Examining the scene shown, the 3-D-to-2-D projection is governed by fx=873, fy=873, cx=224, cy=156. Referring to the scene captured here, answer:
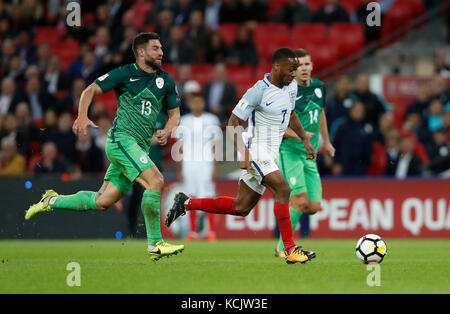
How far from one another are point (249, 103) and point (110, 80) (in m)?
1.56

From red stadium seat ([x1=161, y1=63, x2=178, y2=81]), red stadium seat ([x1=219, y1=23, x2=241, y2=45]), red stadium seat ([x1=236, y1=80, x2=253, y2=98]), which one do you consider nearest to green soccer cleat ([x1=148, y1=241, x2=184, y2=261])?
red stadium seat ([x1=236, y1=80, x2=253, y2=98])

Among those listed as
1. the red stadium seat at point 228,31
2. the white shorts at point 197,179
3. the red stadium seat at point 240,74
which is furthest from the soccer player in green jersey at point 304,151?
the red stadium seat at point 228,31

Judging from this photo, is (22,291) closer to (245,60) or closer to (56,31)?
(245,60)

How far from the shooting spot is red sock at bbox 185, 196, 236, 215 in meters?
10.1

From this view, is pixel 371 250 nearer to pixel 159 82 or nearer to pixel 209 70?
pixel 159 82

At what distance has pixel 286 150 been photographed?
1127 cm

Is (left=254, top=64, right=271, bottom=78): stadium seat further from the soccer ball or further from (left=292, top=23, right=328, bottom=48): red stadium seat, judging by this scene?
the soccer ball

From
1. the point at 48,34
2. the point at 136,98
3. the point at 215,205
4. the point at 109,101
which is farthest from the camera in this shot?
the point at 48,34

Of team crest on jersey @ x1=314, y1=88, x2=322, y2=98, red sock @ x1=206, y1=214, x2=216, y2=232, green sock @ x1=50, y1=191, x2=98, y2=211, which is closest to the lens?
green sock @ x1=50, y1=191, x2=98, y2=211

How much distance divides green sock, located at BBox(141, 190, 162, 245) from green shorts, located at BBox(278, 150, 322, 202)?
225cm

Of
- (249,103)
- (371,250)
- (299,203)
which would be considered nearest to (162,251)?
(249,103)

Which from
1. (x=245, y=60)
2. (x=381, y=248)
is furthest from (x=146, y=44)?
(x=245, y=60)

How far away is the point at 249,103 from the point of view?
9.32 meters

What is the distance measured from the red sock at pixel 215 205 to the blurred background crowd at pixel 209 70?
476cm
